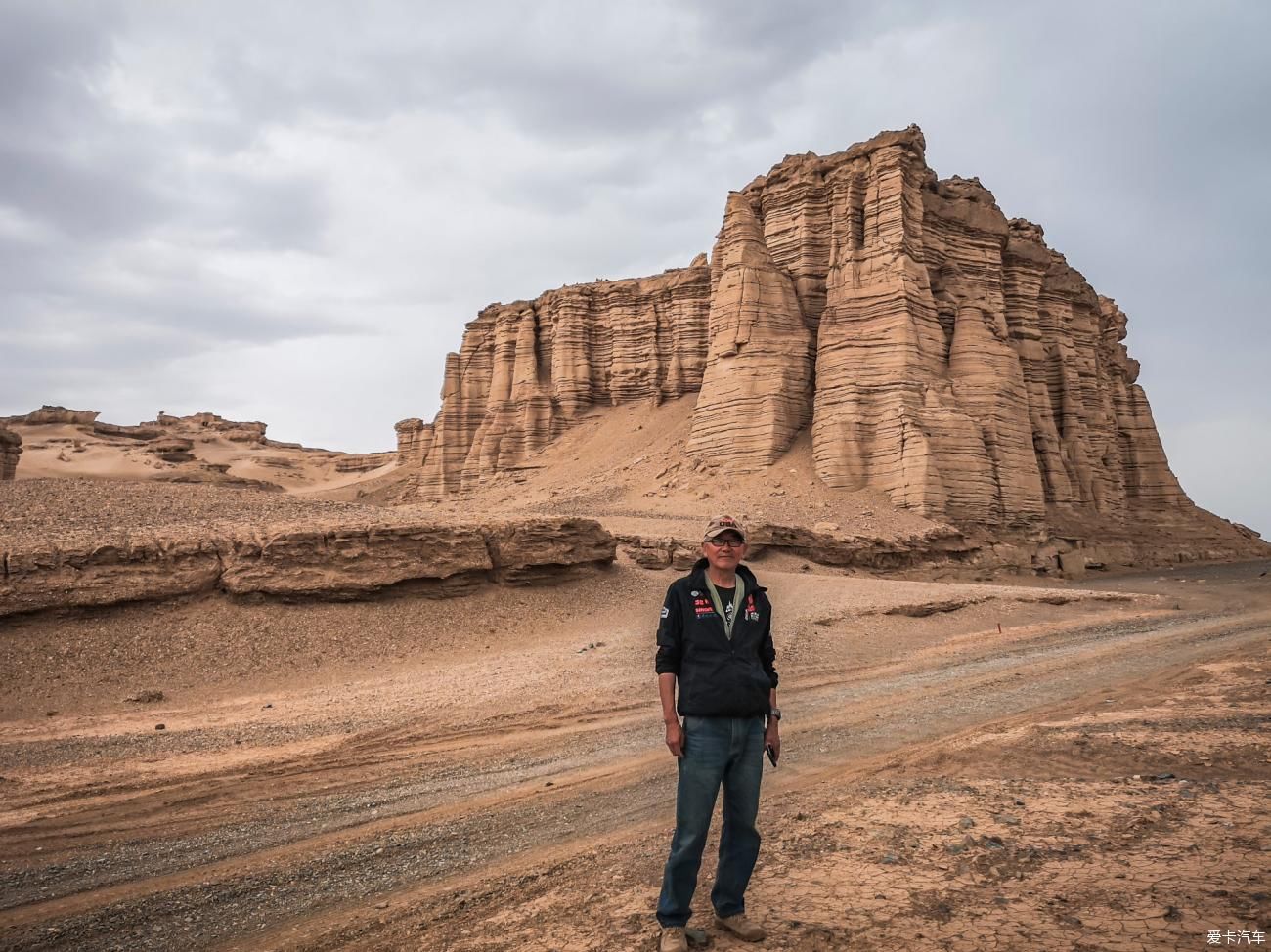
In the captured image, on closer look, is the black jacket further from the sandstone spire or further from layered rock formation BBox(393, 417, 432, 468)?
layered rock formation BBox(393, 417, 432, 468)

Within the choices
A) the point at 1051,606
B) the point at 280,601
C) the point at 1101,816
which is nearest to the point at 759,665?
the point at 1101,816

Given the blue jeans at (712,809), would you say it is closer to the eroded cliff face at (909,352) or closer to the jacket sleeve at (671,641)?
the jacket sleeve at (671,641)

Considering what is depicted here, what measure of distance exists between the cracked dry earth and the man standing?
26 centimetres

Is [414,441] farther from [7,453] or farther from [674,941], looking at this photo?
[674,941]

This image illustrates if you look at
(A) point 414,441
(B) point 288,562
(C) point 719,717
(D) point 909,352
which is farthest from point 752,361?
(A) point 414,441

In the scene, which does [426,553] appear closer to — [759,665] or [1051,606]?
[759,665]

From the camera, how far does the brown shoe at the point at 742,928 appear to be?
356cm

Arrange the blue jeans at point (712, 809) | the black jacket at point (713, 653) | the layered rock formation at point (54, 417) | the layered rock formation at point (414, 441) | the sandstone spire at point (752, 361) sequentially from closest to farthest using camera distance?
the blue jeans at point (712, 809), the black jacket at point (713, 653), the sandstone spire at point (752, 361), the layered rock formation at point (414, 441), the layered rock formation at point (54, 417)

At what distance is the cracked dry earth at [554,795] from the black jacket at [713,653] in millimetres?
1094

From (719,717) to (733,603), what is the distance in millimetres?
584

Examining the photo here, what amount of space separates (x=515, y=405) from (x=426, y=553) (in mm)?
43333

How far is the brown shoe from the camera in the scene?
3.56 m

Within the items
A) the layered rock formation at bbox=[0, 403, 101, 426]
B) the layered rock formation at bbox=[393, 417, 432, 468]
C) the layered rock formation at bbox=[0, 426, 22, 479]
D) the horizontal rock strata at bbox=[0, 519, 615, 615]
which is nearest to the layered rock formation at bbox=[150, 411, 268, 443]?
the layered rock formation at bbox=[0, 403, 101, 426]

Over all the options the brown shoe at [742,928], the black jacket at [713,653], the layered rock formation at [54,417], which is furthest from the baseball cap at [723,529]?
the layered rock formation at [54,417]
